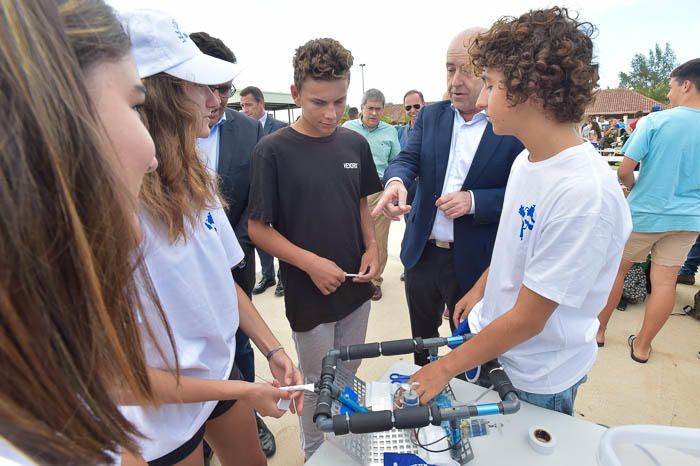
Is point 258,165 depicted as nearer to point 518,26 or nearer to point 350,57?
point 350,57

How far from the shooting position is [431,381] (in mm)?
1143

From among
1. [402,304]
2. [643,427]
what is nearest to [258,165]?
[643,427]

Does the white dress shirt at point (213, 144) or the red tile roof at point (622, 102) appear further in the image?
the red tile roof at point (622, 102)

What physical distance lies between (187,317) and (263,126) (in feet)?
9.36

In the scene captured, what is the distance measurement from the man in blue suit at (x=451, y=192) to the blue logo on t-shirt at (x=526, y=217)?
1.64 feet

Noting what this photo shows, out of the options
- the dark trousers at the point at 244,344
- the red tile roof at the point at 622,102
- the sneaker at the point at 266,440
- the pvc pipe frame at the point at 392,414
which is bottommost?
the sneaker at the point at 266,440

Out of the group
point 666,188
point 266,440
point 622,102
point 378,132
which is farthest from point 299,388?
point 622,102

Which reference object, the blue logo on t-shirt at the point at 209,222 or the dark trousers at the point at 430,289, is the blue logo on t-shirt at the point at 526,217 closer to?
the dark trousers at the point at 430,289

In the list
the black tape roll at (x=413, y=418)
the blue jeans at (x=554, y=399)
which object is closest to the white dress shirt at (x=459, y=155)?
the blue jeans at (x=554, y=399)

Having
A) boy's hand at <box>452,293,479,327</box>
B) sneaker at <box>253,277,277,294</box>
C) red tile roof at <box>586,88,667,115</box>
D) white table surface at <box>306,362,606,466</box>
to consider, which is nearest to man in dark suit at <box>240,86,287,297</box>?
sneaker at <box>253,277,277,294</box>

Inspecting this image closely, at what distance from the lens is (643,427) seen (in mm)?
873

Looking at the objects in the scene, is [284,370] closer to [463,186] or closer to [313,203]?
[313,203]

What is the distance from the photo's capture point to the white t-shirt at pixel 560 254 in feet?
3.29

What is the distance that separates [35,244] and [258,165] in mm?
1347
